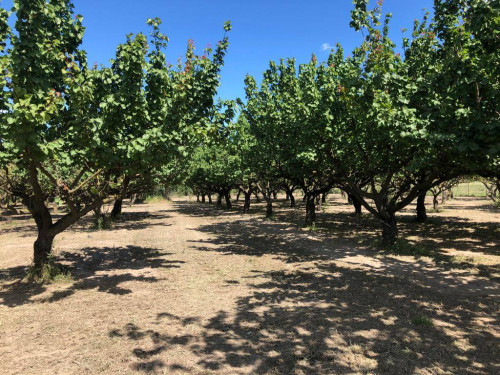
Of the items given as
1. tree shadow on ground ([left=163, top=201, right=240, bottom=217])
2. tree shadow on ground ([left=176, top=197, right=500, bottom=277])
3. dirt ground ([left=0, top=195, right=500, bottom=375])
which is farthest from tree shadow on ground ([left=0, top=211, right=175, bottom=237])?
dirt ground ([left=0, top=195, right=500, bottom=375])

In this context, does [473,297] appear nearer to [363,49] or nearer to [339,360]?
[339,360]

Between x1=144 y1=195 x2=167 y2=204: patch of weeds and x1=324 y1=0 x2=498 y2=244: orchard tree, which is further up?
x1=324 y1=0 x2=498 y2=244: orchard tree

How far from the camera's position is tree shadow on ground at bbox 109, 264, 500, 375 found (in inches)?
211

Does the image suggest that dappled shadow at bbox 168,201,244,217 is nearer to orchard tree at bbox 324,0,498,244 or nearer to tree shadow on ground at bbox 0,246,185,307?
tree shadow on ground at bbox 0,246,185,307

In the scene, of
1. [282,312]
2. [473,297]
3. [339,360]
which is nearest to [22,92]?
[282,312]

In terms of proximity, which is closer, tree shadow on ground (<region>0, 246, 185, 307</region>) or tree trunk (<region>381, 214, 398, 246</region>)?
tree shadow on ground (<region>0, 246, 185, 307</region>)

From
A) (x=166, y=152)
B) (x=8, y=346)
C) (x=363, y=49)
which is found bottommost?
(x=8, y=346)

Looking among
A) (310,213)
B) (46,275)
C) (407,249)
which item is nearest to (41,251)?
(46,275)

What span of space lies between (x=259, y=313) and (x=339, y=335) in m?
2.12

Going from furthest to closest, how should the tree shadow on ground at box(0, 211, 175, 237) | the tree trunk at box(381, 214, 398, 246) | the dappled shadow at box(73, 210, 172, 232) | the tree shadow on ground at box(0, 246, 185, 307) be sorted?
1. the dappled shadow at box(73, 210, 172, 232)
2. the tree shadow on ground at box(0, 211, 175, 237)
3. the tree trunk at box(381, 214, 398, 246)
4. the tree shadow on ground at box(0, 246, 185, 307)

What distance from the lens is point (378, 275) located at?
35.8 ft

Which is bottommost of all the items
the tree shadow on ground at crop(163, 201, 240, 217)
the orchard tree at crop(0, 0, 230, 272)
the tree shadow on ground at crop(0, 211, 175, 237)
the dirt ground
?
the dirt ground

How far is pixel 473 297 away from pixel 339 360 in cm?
559

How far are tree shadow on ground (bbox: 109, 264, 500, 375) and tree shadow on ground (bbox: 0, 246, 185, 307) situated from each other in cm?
376
